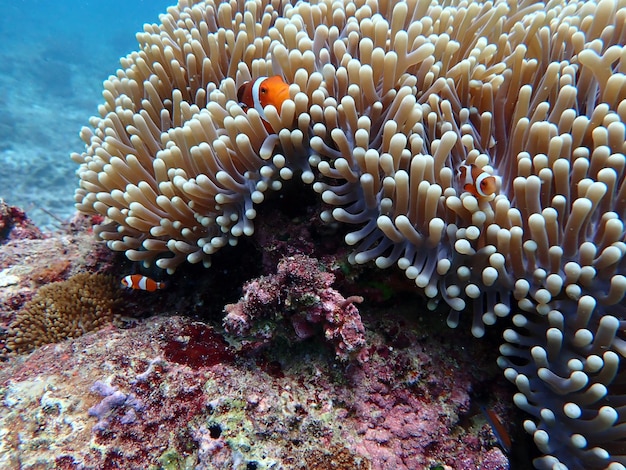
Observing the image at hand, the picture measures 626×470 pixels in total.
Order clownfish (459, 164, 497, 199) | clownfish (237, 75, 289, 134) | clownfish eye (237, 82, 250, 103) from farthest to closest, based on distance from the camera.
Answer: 1. clownfish eye (237, 82, 250, 103)
2. clownfish (237, 75, 289, 134)
3. clownfish (459, 164, 497, 199)

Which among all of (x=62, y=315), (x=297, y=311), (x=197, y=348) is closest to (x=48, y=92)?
(x=62, y=315)

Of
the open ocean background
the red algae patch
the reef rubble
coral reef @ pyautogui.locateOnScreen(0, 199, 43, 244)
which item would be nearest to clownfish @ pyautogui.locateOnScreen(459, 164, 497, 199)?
the reef rubble

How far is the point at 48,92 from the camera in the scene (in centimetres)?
2262

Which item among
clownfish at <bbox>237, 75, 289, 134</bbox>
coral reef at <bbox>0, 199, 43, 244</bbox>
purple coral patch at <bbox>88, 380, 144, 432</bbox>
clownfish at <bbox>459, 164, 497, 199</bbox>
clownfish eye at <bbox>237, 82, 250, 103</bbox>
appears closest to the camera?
clownfish at <bbox>459, 164, 497, 199</bbox>

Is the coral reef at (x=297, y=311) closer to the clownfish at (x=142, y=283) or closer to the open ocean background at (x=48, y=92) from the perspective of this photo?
the clownfish at (x=142, y=283)

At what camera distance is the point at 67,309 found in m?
2.89

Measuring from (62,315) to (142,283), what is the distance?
705 millimetres

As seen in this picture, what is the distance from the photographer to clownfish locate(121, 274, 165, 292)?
2760 millimetres

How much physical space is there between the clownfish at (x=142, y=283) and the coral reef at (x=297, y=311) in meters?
0.87

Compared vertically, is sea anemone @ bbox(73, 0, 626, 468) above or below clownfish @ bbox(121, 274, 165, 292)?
above

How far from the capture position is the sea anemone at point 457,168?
1.84 metres

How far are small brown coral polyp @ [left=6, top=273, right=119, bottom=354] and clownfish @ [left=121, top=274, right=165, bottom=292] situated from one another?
0.26 m

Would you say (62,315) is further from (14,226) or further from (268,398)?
(14,226)

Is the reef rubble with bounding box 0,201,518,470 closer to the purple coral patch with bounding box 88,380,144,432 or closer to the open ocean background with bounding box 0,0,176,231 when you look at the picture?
the purple coral patch with bounding box 88,380,144,432
